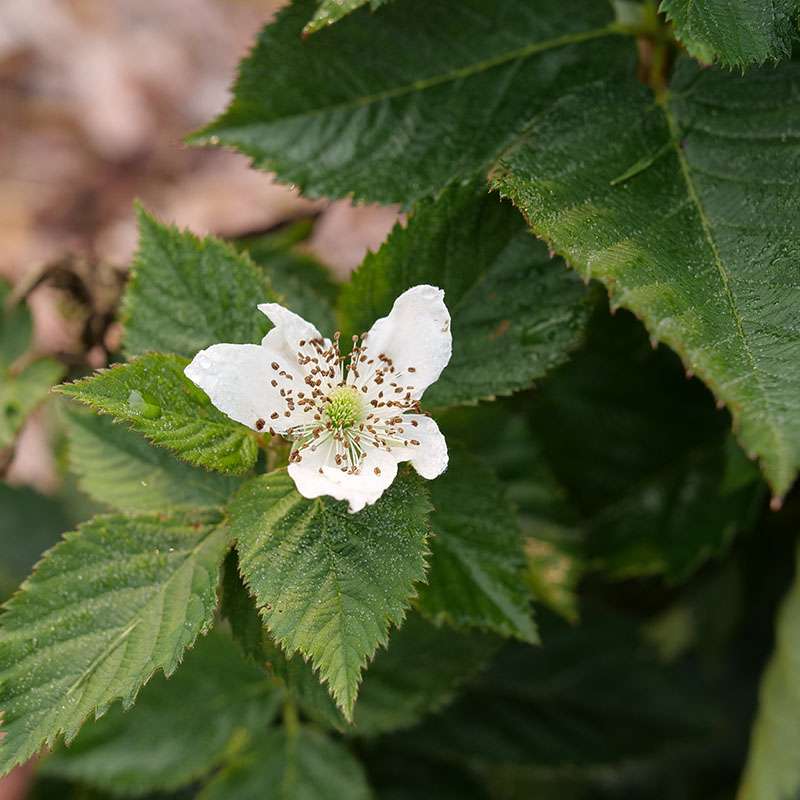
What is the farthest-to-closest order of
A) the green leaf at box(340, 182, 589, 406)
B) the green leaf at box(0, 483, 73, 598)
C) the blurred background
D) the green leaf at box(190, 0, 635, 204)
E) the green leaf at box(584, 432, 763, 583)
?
the blurred background → the green leaf at box(0, 483, 73, 598) → the green leaf at box(584, 432, 763, 583) → the green leaf at box(190, 0, 635, 204) → the green leaf at box(340, 182, 589, 406)

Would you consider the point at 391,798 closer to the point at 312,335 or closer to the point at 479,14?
the point at 312,335

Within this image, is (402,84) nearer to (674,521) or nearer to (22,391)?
(22,391)

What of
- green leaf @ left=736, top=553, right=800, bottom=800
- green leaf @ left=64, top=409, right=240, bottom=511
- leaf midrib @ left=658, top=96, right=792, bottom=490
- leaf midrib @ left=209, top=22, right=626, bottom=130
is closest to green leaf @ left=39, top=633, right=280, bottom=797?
green leaf @ left=64, top=409, right=240, bottom=511

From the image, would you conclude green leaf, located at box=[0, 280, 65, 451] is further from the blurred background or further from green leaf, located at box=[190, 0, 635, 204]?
the blurred background

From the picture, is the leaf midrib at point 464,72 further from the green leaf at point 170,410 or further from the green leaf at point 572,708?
the green leaf at point 572,708

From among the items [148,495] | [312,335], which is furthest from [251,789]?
[312,335]

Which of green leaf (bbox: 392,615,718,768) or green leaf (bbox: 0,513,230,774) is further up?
green leaf (bbox: 0,513,230,774)

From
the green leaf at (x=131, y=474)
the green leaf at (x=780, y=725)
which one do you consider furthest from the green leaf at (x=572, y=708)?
the green leaf at (x=131, y=474)
